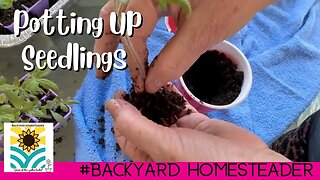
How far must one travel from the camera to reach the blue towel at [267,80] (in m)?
1.05

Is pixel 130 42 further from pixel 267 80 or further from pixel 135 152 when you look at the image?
pixel 267 80

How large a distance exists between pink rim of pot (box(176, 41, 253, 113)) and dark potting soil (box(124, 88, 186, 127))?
55 mm

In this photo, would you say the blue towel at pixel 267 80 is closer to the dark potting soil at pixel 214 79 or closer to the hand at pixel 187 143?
the dark potting soil at pixel 214 79

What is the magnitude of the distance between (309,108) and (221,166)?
52 centimetres

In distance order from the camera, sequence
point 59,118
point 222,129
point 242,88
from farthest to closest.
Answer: point 242,88 → point 59,118 → point 222,129

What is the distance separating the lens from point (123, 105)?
0.81 metres

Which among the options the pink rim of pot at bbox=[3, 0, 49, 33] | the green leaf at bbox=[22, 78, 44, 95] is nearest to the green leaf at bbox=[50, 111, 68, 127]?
the green leaf at bbox=[22, 78, 44, 95]

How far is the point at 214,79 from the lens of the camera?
104cm

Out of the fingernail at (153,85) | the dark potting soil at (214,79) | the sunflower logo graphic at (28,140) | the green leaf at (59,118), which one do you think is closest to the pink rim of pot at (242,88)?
the dark potting soil at (214,79)

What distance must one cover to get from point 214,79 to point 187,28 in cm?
32

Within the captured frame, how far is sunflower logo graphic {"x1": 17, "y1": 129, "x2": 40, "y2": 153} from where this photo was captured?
695 millimetres

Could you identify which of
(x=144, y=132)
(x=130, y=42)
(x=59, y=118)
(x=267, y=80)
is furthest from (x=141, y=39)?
(x=267, y=80)

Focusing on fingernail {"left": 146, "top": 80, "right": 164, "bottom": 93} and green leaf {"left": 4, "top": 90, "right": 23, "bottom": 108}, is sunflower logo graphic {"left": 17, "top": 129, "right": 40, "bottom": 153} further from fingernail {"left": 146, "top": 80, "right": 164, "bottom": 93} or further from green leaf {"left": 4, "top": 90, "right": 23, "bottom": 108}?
fingernail {"left": 146, "top": 80, "right": 164, "bottom": 93}

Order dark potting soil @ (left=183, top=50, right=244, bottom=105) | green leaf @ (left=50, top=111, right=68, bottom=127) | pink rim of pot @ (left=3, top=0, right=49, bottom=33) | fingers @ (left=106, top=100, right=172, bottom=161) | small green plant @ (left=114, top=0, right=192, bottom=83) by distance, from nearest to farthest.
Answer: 1. small green plant @ (left=114, top=0, right=192, bottom=83)
2. fingers @ (left=106, top=100, right=172, bottom=161)
3. green leaf @ (left=50, top=111, right=68, bottom=127)
4. dark potting soil @ (left=183, top=50, right=244, bottom=105)
5. pink rim of pot @ (left=3, top=0, right=49, bottom=33)
